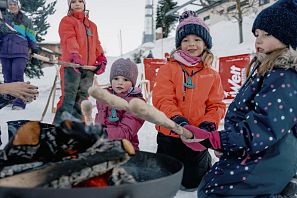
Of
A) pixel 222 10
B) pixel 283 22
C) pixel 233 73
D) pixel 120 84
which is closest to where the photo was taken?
pixel 283 22

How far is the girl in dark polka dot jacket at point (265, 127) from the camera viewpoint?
1657mm

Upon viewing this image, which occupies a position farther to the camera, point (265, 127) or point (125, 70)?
point (125, 70)

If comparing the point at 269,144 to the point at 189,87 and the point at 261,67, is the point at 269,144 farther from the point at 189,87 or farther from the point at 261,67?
the point at 189,87

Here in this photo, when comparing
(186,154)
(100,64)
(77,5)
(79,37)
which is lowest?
(186,154)

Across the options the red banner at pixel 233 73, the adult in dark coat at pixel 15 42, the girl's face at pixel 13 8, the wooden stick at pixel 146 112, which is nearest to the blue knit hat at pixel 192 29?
the wooden stick at pixel 146 112

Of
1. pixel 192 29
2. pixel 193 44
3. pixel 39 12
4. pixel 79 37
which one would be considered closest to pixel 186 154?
pixel 193 44

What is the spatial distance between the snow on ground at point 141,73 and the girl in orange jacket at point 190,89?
0.31 m

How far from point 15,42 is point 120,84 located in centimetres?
300

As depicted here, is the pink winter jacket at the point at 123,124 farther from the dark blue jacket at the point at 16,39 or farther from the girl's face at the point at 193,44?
the dark blue jacket at the point at 16,39

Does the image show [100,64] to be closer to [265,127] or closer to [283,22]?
[283,22]

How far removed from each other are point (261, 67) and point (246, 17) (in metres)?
25.9

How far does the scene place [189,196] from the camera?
9.15 ft

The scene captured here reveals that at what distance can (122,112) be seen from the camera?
3.21m

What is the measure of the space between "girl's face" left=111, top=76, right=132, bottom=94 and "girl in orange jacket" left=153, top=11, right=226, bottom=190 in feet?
1.44
